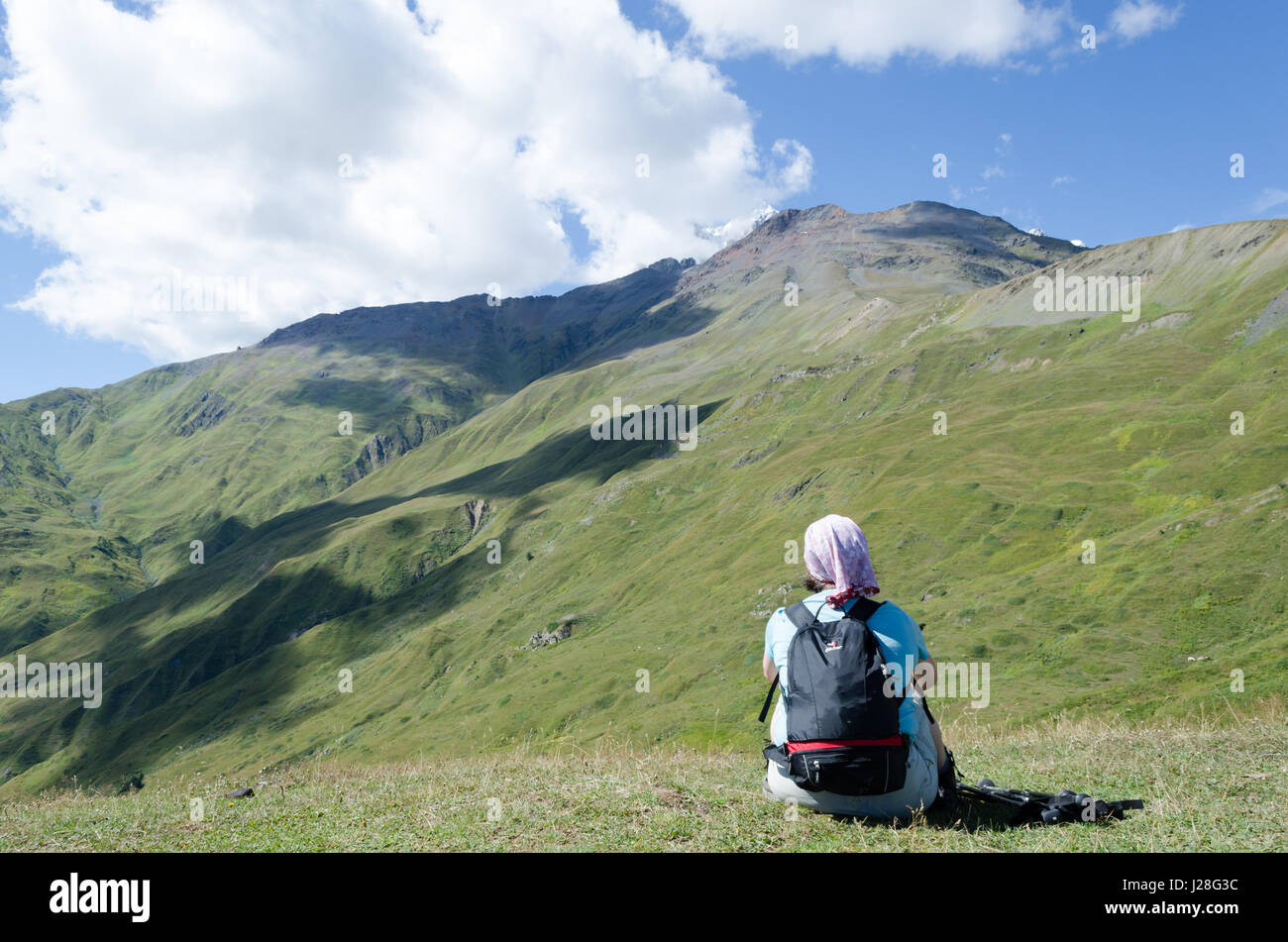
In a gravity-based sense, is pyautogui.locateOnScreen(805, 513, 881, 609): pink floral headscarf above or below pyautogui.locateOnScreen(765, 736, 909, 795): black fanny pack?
above

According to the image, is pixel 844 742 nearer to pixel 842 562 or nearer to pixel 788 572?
pixel 842 562

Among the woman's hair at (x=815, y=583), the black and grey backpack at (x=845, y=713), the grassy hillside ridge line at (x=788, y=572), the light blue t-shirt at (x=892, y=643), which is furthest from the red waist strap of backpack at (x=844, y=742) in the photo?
the grassy hillside ridge line at (x=788, y=572)

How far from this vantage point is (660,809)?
8.69m

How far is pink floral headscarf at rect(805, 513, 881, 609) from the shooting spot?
25.3ft

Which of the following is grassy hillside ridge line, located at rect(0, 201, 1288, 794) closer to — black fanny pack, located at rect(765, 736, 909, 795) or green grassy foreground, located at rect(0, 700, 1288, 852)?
green grassy foreground, located at rect(0, 700, 1288, 852)

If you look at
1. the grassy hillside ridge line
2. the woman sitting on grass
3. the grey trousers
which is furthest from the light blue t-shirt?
the grassy hillside ridge line

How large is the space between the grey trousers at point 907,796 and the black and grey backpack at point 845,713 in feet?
0.78

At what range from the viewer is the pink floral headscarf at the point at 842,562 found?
25.3ft

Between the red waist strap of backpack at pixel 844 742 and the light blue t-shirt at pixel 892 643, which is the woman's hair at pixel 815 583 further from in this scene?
the red waist strap of backpack at pixel 844 742

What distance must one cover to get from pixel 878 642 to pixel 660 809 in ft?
11.1

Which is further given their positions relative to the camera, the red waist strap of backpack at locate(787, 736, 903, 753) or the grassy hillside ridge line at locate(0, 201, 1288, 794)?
the grassy hillside ridge line at locate(0, 201, 1288, 794)

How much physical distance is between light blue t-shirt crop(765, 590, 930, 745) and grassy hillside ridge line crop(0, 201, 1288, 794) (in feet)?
68.5

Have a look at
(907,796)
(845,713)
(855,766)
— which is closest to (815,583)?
(845,713)
